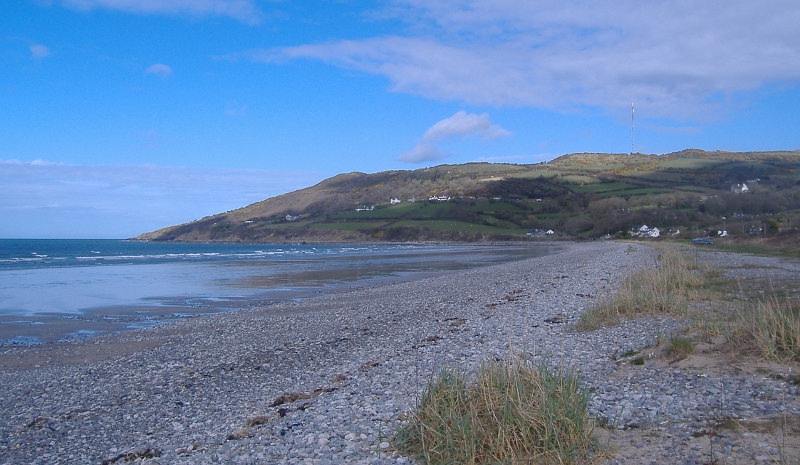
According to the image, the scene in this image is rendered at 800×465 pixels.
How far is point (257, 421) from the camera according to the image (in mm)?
7984

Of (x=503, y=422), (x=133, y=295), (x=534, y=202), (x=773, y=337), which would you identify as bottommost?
(x=133, y=295)

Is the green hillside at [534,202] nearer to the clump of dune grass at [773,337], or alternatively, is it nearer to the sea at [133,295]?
the sea at [133,295]

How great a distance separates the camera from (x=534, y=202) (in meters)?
127

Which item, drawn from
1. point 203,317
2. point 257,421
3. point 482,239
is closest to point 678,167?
point 482,239

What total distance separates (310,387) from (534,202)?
12125cm

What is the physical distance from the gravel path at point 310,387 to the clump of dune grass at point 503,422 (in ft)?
1.18

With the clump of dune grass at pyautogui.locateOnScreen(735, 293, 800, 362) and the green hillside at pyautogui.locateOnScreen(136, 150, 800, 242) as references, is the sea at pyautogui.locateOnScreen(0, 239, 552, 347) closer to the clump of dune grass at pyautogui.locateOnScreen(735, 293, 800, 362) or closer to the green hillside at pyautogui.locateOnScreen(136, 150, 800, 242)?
the clump of dune grass at pyautogui.locateOnScreen(735, 293, 800, 362)

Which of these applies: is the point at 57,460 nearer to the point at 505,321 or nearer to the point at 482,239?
the point at 505,321

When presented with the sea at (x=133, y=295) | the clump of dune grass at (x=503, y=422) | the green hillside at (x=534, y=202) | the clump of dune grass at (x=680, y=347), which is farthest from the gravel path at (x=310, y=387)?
the green hillside at (x=534, y=202)

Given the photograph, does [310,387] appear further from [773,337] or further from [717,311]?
[717,311]

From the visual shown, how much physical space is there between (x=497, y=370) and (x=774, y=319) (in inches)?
169

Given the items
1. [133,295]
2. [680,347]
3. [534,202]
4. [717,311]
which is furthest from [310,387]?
[534,202]

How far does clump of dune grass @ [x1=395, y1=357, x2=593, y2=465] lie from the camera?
17.5ft

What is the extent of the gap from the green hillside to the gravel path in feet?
151
